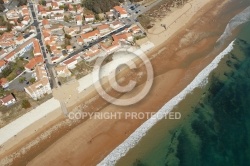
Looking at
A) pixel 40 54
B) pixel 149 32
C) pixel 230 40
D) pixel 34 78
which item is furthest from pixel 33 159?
pixel 230 40

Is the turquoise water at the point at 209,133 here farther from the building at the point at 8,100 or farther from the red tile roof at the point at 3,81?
the red tile roof at the point at 3,81

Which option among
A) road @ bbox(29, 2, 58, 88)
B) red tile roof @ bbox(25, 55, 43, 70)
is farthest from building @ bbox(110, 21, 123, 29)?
red tile roof @ bbox(25, 55, 43, 70)

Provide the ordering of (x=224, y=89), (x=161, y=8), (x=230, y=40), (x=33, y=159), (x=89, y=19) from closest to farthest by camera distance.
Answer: (x=33, y=159) → (x=224, y=89) → (x=230, y=40) → (x=89, y=19) → (x=161, y=8)

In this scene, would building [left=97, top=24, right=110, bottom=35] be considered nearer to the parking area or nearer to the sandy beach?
the sandy beach

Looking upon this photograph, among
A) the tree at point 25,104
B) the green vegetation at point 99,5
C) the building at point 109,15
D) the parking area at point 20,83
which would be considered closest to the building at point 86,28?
the building at point 109,15

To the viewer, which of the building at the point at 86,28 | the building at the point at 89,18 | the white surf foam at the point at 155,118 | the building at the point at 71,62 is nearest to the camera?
the white surf foam at the point at 155,118

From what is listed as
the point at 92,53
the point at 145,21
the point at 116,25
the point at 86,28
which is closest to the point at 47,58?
the point at 92,53

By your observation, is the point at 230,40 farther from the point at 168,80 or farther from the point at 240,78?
the point at 168,80
